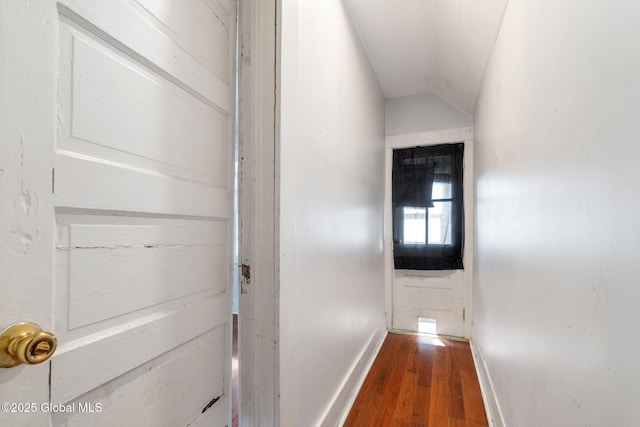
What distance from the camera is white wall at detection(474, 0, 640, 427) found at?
504 millimetres

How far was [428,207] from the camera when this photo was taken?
2.89 meters

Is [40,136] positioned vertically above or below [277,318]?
above

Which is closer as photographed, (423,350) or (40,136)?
(40,136)

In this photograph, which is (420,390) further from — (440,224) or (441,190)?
(441,190)

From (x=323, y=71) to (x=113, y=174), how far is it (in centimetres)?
114

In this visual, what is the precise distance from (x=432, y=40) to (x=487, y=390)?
2441 millimetres

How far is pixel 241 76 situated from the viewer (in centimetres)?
100

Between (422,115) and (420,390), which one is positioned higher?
(422,115)

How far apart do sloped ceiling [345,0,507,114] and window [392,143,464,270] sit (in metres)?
0.57

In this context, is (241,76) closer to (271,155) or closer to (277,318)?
(271,155)

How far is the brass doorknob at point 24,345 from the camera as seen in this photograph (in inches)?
15.7

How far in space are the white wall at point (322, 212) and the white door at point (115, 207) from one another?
0.24 meters

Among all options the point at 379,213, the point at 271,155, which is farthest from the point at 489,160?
the point at 271,155

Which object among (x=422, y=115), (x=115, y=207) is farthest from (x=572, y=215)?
(x=422, y=115)
